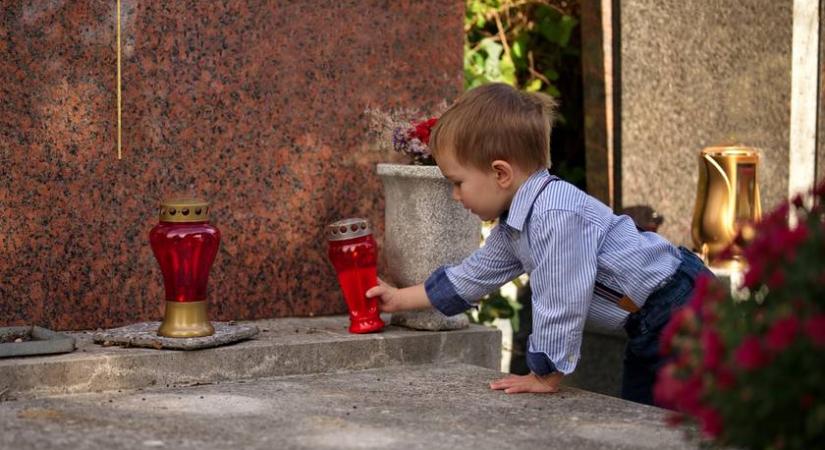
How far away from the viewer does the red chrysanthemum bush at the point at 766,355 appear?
1964 mm

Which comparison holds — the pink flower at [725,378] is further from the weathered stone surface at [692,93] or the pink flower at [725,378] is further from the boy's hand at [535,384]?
the weathered stone surface at [692,93]

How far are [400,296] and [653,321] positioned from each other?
0.89 metres

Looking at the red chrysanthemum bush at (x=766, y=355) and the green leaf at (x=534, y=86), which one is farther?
the green leaf at (x=534, y=86)

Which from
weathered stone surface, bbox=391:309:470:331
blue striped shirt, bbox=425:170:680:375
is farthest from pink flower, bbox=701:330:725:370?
weathered stone surface, bbox=391:309:470:331

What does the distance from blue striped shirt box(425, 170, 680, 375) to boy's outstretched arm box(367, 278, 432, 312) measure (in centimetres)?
42

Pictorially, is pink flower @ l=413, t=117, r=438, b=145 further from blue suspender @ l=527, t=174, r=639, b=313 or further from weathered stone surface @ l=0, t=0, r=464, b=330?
blue suspender @ l=527, t=174, r=639, b=313

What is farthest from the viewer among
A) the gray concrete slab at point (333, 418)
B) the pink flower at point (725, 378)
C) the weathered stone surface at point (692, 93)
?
the weathered stone surface at point (692, 93)

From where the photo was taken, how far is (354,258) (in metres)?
4.01

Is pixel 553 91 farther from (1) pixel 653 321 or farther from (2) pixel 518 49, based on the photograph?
(1) pixel 653 321

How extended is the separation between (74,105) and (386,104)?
3.82 ft

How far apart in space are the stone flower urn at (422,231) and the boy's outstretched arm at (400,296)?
0.54 ft

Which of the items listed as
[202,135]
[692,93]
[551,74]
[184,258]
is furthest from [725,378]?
[551,74]

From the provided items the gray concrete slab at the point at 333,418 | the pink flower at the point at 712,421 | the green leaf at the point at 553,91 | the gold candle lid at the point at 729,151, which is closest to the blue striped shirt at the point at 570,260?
the gray concrete slab at the point at 333,418

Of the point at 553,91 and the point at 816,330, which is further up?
the point at 553,91
